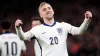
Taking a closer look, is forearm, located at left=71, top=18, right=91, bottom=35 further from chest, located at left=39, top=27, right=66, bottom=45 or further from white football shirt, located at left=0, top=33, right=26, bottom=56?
white football shirt, located at left=0, top=33, right=26, bottom=56

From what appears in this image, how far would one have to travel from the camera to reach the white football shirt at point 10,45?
270 inches

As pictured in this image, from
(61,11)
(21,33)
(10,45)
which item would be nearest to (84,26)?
(21,33)

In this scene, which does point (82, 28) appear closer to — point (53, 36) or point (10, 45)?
point (53, 36)

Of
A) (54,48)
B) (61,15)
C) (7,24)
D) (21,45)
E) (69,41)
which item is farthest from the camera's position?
(61,15)

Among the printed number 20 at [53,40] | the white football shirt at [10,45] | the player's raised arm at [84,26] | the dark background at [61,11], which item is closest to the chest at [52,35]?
the printed number 20 at [53,40]

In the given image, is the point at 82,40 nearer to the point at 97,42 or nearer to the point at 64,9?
the point at 97,42

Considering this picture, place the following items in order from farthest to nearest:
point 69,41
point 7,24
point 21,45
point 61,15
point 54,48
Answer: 1. point 61,15
2. point 69,41
3. point 21,45
4. point 7,24
5. point 54,48

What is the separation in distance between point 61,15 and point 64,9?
35cm

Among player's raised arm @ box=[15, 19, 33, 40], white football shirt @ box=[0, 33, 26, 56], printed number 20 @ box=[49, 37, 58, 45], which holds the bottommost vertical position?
white football shirt @ box=[0, 33, 26, 56]

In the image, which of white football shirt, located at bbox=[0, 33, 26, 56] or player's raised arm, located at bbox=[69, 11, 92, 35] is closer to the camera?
player's raised arm, located at bbox=[69, 11, 92, 35]

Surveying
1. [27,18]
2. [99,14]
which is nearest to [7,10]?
[27,18]

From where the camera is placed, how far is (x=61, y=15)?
38.5 ft

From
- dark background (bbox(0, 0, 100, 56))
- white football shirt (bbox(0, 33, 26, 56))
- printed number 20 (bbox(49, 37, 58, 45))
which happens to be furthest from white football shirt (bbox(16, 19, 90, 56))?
dark background (bbox(0, 0, 100, 56))

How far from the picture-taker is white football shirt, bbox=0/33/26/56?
270 inches
